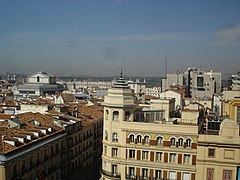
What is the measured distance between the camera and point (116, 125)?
45.6 m

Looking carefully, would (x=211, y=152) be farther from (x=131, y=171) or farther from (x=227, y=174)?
(x=131, y=171)

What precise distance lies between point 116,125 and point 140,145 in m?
4.37

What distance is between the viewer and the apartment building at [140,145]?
42.8m

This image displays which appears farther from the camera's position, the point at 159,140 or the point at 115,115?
the point at 115,115

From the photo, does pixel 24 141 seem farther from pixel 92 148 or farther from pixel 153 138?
pixel 92 148

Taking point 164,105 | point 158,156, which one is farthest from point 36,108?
point 158,156

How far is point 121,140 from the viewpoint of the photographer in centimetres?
4522

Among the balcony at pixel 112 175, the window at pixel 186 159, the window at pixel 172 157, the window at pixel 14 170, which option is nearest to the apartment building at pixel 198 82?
the balcony at pixel 112 175

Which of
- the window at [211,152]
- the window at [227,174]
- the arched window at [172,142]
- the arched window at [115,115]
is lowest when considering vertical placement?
the window at [227,174]

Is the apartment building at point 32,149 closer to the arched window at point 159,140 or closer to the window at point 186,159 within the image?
the arched window at point 159,140

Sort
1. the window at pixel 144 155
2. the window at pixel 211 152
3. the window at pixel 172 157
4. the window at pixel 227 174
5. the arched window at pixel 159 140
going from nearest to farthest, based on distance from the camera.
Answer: the window at pixel 227 174 < the window at pixel 211 152 < the window at pixel 172 157 < the arched window at pixel 159 140 < the window at pixel 144 155

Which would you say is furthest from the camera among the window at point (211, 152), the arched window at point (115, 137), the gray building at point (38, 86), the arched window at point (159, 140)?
the gray building at point (38, 86)

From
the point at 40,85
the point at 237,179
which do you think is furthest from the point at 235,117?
the point at 40,85

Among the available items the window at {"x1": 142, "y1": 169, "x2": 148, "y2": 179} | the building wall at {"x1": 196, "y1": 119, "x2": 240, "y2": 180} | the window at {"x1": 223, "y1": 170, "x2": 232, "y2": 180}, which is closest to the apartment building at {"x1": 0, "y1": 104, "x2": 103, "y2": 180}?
the window at {"x1": 142, "y1": 169, "x2": 148, "y2": 179}
